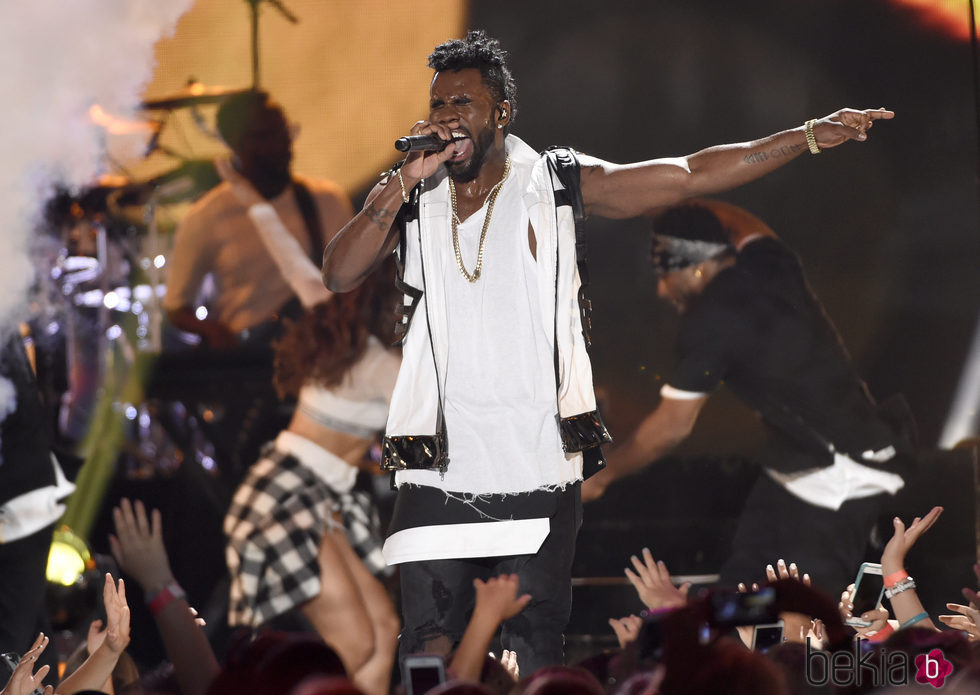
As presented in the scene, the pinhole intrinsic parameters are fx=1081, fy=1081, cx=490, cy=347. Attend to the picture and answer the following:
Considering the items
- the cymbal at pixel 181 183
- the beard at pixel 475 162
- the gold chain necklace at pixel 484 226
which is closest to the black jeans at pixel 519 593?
the gold chain necklace at pixel 484 226

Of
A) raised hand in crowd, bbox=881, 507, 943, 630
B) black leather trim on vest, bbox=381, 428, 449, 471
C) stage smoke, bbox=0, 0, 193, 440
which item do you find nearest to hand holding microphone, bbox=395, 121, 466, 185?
black leather trim on vest, bbox=381, 428, 449, 471

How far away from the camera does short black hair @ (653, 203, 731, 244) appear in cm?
439

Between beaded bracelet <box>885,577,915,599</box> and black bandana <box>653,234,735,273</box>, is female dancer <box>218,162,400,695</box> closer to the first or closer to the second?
black bandana <box>653,234,735,273</box>

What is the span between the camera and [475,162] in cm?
284

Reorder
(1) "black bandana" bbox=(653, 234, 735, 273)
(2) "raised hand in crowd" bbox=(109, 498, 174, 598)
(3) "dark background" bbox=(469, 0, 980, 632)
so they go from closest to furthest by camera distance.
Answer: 1. (3) "dark background" bbox=(469, 0, 980, 632)
2. (1) "black bandana" bbox=(653, 234, 735, 273)
3. (2) "raised hand in crowd" bbox=(109, 498, 174, 598)

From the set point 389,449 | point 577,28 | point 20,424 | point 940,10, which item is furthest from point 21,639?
point 940,10

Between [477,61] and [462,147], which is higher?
[477,61]

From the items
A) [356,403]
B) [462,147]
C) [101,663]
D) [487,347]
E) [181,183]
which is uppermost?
[462,147]

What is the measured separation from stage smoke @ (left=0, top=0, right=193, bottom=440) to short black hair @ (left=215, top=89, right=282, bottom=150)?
380 mm

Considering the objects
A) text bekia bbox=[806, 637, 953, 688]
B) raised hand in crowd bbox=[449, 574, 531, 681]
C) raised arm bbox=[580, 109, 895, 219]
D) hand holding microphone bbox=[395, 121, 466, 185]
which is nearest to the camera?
text bekia bbox=[806, 637, 953, 688]

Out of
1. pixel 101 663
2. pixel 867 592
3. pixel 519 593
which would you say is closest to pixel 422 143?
pixel 519 593

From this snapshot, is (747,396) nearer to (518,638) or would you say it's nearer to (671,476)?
(671,476)

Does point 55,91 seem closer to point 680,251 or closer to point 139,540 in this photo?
point 139,540

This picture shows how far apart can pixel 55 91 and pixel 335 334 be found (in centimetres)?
162
